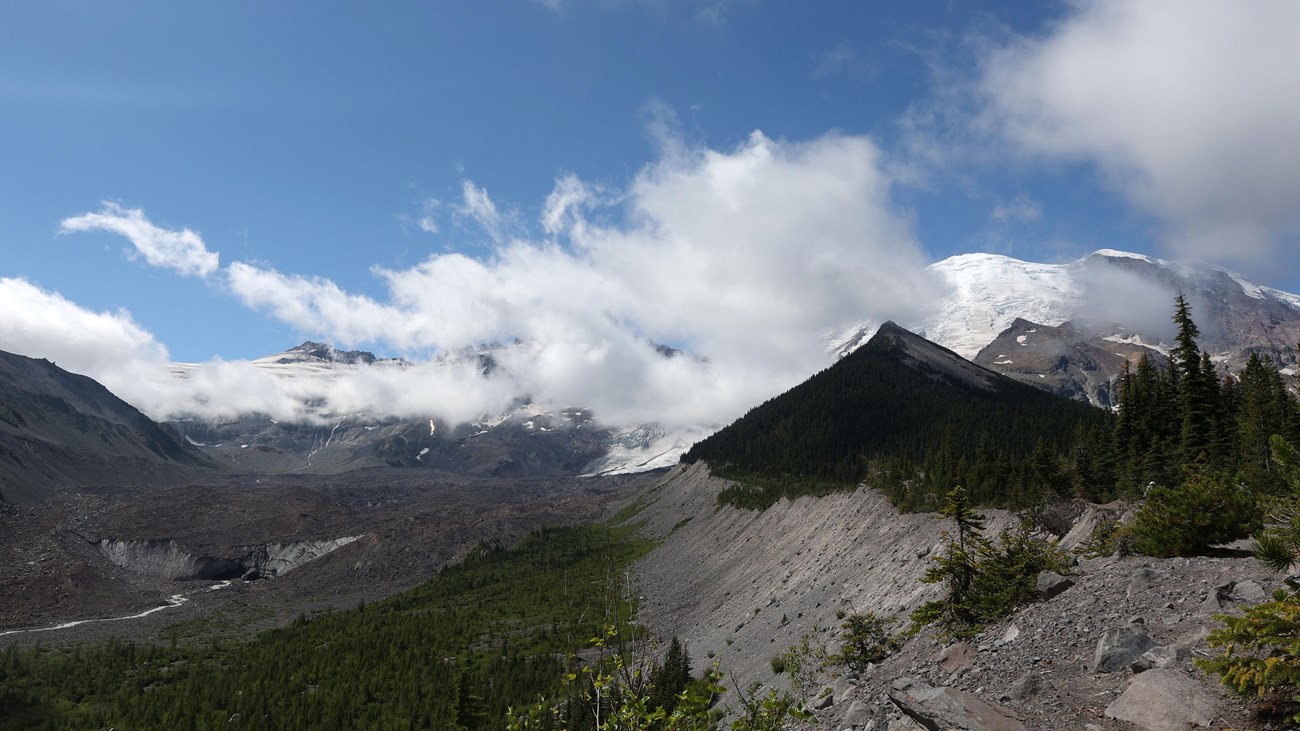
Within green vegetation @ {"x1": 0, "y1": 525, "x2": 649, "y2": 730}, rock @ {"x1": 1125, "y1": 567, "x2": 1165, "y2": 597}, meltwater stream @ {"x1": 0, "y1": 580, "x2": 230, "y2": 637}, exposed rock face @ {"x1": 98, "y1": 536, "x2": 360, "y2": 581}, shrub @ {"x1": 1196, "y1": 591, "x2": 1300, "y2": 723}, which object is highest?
shrub @ {"x1": 1196, "y1": 591, "x2": 1300, "y2": 723}

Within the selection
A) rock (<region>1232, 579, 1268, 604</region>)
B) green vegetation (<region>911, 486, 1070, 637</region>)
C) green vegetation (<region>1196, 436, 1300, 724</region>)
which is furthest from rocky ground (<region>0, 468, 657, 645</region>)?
green vegetation (<region>1196, 436, 1300, 724</region>)

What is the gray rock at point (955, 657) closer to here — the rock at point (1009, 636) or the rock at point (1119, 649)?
the rock at point (1009, 636)

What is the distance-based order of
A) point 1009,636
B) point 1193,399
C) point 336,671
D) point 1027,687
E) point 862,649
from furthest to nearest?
point 336,671 < point 1193,399 < point 862,649 < point 1009,636 < point 1027,687

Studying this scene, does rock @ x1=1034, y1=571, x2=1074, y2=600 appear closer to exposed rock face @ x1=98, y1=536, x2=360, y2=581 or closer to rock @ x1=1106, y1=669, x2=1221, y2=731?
rock @ x1=1106, y1=669, x2=1221, y2=731

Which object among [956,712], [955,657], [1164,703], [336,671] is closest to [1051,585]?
[955,657]

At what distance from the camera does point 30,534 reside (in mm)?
151500

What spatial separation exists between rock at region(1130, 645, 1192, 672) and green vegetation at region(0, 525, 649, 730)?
2832 centimetres

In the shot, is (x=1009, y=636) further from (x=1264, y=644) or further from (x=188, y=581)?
(x=188, y=581)

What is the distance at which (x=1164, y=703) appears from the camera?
12.9 m

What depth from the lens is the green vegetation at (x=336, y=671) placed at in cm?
6150

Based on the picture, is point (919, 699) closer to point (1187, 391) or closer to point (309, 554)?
point (1187, 391)

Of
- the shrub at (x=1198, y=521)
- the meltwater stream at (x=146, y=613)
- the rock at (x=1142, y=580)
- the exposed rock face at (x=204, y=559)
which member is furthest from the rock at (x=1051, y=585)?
the exposed rock face at (x=204, y=559)

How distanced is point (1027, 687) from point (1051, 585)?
21.8 feet

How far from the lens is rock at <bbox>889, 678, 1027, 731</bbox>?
13211 mm
